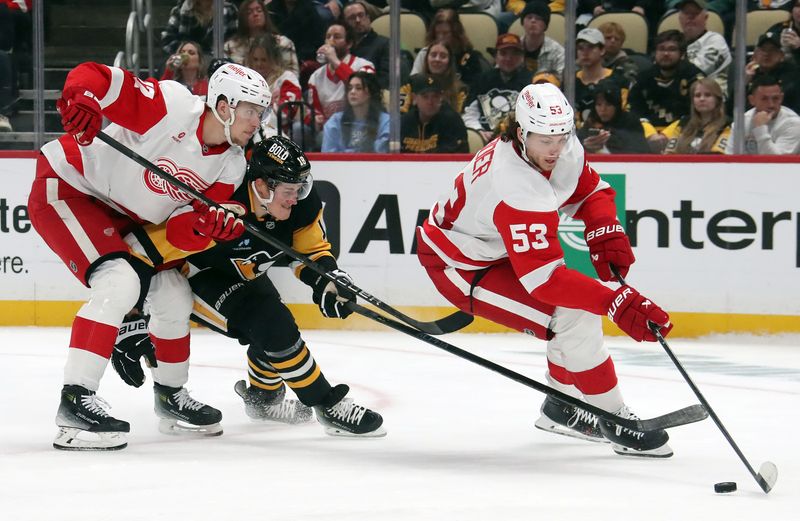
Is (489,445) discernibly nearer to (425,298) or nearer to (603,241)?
(603,241)

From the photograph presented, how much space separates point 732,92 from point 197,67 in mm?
2745

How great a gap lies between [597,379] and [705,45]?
10.2ft

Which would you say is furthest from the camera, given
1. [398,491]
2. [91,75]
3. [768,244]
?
[768,244]

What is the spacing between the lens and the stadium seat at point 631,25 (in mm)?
6438

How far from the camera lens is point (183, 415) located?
13.7ft

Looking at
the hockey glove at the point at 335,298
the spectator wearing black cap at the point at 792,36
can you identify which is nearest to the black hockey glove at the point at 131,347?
the hockey glove at the point at 335,298

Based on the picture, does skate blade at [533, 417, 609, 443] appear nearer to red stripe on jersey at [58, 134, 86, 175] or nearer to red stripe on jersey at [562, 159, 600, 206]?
red stripe on jersey at [562, 159, 600, 206]

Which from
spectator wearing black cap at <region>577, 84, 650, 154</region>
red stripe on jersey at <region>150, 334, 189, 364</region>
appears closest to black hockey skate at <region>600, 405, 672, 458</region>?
red stripe on jersey at <region>150, 334, 189, 364</region>

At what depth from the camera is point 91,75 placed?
3.87 m

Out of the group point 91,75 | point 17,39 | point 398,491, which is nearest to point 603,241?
point 398,491

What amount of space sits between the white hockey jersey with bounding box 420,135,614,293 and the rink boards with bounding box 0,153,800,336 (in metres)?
2.32

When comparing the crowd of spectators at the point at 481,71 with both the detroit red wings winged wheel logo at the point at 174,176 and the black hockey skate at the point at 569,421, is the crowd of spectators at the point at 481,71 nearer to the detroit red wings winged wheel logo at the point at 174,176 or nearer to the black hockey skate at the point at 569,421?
the black hockey skate at the point at 569,421

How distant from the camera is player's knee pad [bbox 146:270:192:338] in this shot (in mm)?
4121

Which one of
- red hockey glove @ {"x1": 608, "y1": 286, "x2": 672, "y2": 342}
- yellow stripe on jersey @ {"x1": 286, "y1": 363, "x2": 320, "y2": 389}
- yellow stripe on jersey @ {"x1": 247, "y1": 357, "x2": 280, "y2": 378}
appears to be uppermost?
red hockey glove @ {"x1": 608, "y1": 286, "x2": 672, "y2": 342}
